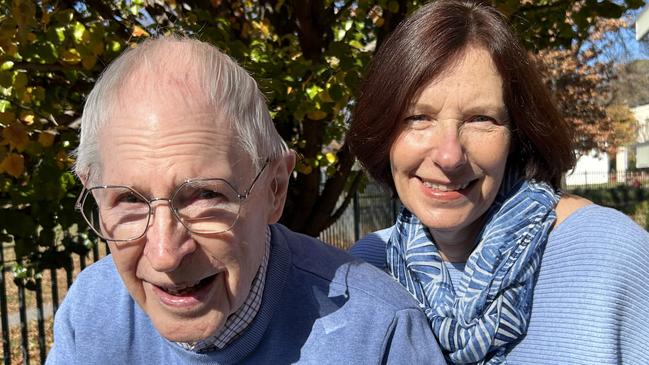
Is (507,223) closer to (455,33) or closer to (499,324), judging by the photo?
(499,324)

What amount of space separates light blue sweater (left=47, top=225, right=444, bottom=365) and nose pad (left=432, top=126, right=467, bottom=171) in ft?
1.23

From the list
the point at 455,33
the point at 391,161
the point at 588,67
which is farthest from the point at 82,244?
the point at 588,67

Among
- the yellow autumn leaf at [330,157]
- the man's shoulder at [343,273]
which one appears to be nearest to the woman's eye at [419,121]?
the man's shoulder at [343,273]

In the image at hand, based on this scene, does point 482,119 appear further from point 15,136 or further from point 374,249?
point 15,136

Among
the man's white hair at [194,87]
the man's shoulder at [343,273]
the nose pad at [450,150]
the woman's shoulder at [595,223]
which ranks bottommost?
the man's shoulder at [343,273]

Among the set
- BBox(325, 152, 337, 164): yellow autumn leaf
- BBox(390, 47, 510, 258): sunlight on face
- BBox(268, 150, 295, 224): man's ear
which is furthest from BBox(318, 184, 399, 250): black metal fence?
BBox(268, 150, 295, 224): man's ear

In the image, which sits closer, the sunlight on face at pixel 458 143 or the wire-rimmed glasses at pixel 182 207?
the wire-rimmed glasses at pixel 182 207

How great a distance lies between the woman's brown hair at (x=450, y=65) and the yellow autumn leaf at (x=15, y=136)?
4.94ft

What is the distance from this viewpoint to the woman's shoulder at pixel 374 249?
2.38m

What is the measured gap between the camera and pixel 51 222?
11.2 ft

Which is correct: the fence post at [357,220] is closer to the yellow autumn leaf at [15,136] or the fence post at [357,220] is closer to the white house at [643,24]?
the white house at [643,24]

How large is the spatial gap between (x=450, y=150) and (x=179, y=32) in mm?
1614

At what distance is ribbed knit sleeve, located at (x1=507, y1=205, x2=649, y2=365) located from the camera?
68.3 inches

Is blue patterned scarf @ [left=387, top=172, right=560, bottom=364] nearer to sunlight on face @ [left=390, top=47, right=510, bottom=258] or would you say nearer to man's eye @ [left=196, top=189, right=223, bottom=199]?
sunlight on face @ [left=390, top=47, right=510, bottom=258]
